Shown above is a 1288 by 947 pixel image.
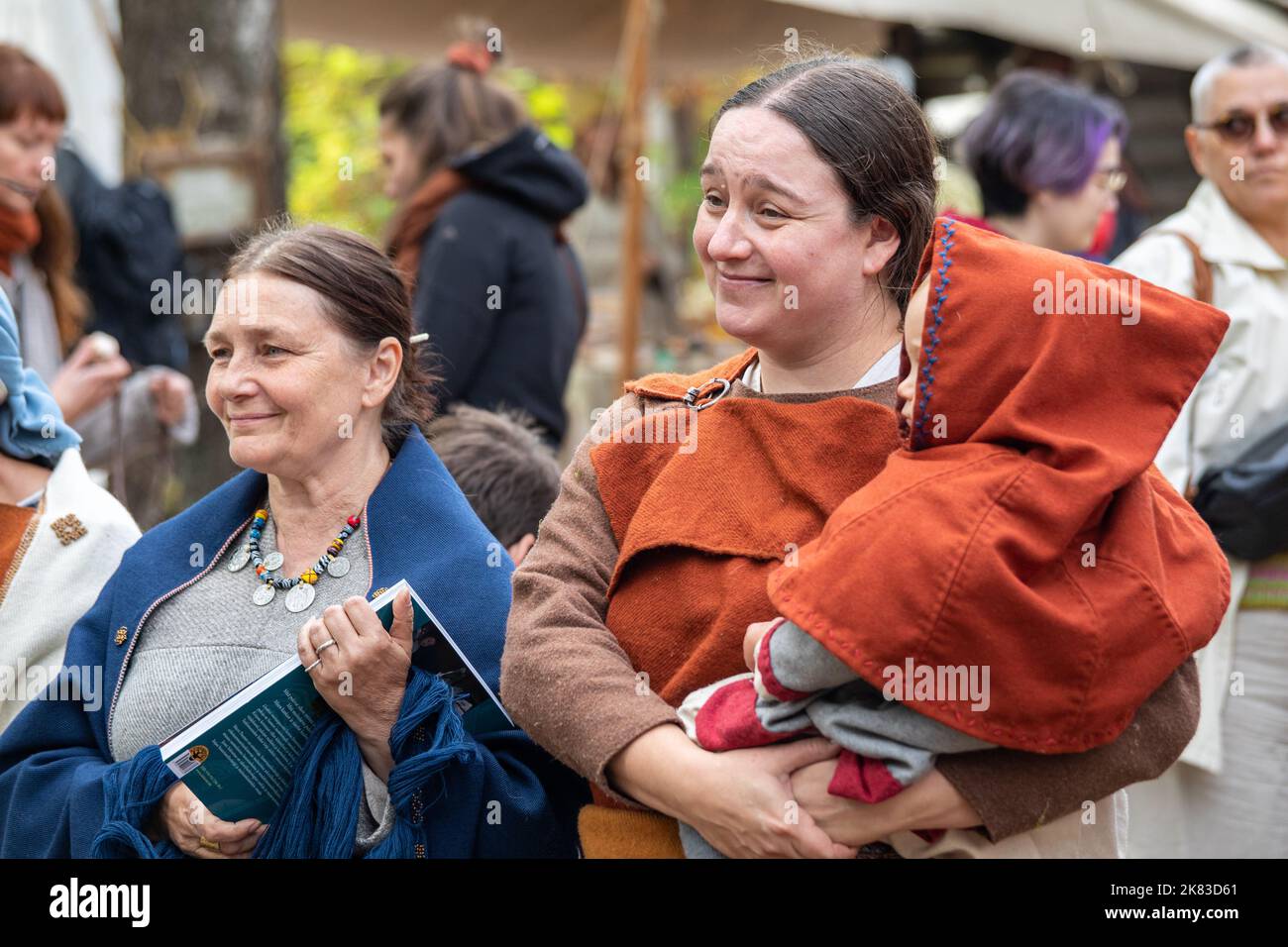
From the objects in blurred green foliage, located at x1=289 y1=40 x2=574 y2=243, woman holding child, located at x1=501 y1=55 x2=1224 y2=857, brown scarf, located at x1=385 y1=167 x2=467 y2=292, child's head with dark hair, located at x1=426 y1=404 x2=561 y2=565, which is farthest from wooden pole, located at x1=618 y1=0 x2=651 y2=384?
blurred green foliage, located at x1=289 y1=40 x2=574 y2=243

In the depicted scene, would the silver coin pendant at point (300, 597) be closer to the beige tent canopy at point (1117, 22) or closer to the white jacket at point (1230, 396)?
the white jacket at point (1230, 396)

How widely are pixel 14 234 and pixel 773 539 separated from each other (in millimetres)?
3181

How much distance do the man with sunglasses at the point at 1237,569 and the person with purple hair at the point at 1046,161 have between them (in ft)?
2.09

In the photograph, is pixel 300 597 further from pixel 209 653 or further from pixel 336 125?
pixel 336 125

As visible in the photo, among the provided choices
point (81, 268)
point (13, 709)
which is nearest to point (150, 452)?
point (81, 268)

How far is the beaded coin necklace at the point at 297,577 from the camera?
253cm

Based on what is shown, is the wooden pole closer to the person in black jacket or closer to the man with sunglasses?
the person in black jacket

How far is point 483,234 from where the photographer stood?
419cm

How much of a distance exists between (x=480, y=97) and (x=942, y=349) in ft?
9.49

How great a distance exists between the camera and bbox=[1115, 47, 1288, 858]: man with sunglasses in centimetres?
343

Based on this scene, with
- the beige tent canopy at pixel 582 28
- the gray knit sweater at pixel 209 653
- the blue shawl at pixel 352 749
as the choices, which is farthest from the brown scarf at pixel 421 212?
the beige tent canopy at pixel 582 28

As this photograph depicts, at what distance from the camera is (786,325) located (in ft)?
7.08

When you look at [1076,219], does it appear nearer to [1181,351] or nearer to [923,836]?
[1181,351]

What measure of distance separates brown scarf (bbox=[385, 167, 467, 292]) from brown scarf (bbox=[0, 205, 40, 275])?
1.12m
